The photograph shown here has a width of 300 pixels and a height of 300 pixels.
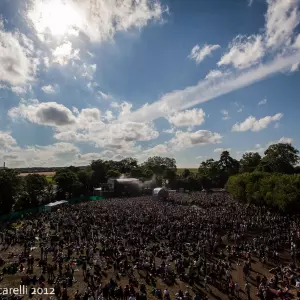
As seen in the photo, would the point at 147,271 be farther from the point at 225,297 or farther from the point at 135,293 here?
the point at 225,297

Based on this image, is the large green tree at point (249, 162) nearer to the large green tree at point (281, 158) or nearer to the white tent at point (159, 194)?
the large green tree at point (281, 158)

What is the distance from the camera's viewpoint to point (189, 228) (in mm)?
36688

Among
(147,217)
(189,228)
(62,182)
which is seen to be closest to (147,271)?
(189,228)

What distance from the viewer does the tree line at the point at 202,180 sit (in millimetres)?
50766

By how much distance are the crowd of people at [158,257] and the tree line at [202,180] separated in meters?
8.23

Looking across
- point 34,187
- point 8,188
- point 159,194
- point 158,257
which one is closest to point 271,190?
point 159,194

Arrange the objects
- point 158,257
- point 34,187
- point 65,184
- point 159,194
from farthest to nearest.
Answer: point 65,184, point 159,194, point 34,187, point 158,257

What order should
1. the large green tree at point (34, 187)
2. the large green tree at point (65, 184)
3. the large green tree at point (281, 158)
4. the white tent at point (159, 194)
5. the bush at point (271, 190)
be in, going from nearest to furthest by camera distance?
1. the bush at point (271, 190)
2. the large green tree at point (34, 187)
3. the white tent at point (159, 194)
4. the large green tree at point (65, 184)
5. the large green tree at point (281, 158)

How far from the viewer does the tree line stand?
50.8 metres

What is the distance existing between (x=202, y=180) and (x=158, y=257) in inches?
3059

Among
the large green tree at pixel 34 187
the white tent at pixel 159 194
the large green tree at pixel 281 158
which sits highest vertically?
the large green tree at pixel 281 158

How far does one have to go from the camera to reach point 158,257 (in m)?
27.5

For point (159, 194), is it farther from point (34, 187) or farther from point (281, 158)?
point (281, 158)

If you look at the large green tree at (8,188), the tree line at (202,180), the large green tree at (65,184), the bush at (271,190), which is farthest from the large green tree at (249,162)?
the large green tree at (8,188)
